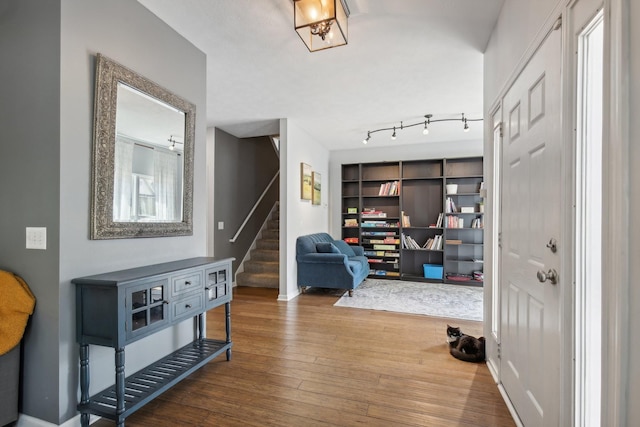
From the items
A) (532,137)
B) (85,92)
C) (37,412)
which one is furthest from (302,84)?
(37,412)

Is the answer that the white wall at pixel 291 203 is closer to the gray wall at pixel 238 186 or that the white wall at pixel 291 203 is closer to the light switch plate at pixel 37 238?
the gray wall at pixel 238 186

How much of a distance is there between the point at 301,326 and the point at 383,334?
33.1 inches

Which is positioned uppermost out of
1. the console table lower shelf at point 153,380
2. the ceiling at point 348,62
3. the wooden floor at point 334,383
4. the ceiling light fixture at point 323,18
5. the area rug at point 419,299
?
the ceiling at point 348,62

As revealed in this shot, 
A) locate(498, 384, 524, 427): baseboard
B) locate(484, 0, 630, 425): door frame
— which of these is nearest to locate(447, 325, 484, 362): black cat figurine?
locate(498, 384, 524, 427): baseboard

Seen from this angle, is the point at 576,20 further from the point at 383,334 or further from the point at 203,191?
the point at 383,334

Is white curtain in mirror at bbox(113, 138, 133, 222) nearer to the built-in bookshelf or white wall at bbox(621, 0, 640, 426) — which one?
white wall at bbox(621, 0, 640, 426)

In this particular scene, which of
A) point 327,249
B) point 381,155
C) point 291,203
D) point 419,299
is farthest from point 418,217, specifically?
point 291,203

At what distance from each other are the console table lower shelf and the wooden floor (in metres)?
0.14

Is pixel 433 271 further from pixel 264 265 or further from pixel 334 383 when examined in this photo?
pixel 334 383

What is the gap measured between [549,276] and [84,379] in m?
2.28

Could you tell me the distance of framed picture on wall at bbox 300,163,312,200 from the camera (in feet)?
15.3

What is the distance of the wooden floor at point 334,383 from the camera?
67.1 inches

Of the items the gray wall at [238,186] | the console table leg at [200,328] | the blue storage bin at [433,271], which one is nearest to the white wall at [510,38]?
the console table leg at [200,328]

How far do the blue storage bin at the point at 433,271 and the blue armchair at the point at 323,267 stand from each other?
148 cm
